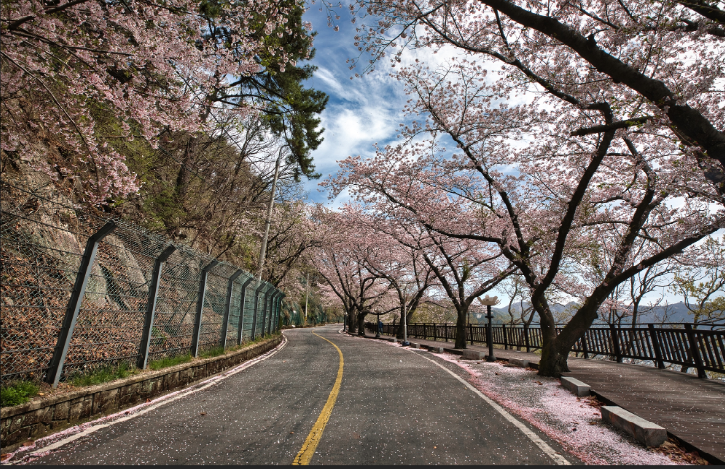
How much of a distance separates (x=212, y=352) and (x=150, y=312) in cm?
326

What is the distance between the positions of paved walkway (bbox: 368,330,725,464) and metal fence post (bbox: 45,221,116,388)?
7719 mm

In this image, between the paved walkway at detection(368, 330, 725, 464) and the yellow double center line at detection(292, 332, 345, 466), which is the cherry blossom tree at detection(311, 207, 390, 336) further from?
the yellow double center line at detection(292, 332, 345, 466)

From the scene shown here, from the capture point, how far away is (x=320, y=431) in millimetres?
4340

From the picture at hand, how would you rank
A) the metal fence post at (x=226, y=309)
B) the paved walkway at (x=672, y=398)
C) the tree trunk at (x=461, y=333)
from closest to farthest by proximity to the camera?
the paved walkway at (x=672, y=398), the metal fence post at (x=226, y=309), the tree trunk at (x=461, y=333)

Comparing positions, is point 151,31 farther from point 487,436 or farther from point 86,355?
point 487,436

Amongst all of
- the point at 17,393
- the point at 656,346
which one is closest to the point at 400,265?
the point at 656,346

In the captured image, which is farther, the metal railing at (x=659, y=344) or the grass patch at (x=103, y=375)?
the metal railing at (x=659, y=344)

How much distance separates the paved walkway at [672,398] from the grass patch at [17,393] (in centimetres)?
744

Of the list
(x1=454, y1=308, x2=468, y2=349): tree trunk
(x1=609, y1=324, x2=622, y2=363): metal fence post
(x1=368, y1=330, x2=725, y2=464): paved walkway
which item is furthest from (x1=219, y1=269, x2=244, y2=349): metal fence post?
(x1=609, y1=324, x2=622, y2=363): metal fence post

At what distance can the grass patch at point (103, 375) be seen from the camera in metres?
4.75

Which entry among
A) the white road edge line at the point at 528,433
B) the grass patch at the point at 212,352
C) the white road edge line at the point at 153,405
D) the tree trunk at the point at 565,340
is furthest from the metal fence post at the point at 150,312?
the tree trunk at the point at 565,340

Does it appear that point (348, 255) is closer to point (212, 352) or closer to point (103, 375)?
point (212, 352)

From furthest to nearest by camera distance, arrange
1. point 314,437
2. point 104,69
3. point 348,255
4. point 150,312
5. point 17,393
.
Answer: point 348,255
point 104,69
point 150,312
point 314,437
point 17,393

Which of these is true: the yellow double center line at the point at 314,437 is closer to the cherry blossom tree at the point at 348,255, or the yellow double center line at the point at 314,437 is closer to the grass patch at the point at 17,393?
the grass patch at the point at 17,393
